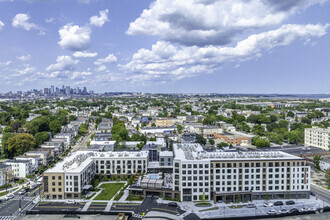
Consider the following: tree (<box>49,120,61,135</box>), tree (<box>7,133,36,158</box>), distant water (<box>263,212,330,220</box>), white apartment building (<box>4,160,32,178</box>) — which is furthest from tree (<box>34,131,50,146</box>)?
distant water (<box>263,212,330,220</box>)

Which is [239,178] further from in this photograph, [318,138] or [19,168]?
[318,138]

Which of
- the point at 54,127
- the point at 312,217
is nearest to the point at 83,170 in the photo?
the point at 312,217

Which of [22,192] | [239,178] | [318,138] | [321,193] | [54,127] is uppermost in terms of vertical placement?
[54,127]

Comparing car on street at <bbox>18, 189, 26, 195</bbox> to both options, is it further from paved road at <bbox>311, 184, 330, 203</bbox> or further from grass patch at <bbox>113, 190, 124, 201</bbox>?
paved road at <bbox>311, 184, 330, 203</bbox>

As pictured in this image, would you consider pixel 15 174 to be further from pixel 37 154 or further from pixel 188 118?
pixel 188 118

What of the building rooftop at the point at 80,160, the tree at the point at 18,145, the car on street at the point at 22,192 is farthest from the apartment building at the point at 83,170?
the tree at the point at 18,145
